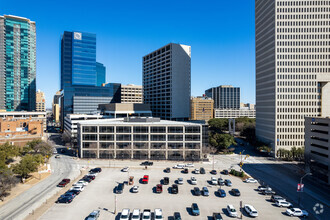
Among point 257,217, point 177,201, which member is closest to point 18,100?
point 177,201

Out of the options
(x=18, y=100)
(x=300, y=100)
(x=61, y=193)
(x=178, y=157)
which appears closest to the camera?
(x=61, y=193)

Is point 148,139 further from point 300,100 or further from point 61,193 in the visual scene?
point 300,100

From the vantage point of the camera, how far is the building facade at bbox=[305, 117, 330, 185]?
5212 centimetres

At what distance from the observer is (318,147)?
5550 centimetres

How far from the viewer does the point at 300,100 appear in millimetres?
81625

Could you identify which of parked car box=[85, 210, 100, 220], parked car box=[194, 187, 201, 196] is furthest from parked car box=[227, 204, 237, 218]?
parked car box=[85, 210, 100, 220]

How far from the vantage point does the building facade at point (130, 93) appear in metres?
189

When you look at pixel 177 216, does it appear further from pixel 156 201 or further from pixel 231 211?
pixel 231 211

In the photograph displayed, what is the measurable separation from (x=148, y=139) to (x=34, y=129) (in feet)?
204

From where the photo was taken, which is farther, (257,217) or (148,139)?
(148,139)

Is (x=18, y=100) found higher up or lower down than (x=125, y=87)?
lower down

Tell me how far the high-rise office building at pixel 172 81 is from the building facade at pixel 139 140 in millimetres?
59474

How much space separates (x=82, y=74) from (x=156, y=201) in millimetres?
170214

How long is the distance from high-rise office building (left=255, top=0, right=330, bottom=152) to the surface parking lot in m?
43.3
